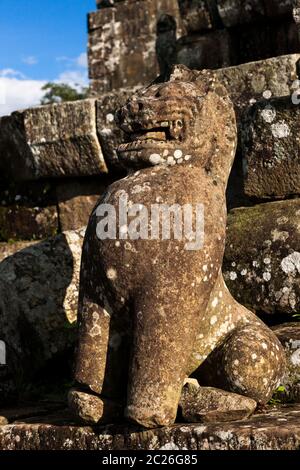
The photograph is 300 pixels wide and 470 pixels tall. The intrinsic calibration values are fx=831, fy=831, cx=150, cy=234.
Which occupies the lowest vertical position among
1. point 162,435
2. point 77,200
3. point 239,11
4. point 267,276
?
point 162,435

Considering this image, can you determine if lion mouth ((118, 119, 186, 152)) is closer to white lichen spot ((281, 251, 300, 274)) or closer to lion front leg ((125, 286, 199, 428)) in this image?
lion front leg ((125, 286, 199, 428))

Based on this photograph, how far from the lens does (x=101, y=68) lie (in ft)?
36.1

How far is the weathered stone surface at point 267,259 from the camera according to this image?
4.63 m

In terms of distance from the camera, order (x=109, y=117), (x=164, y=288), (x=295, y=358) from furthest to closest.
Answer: (x=109, y=117), (x=295, y=358), (x=164, y=288)

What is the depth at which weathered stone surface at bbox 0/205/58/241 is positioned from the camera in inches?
251

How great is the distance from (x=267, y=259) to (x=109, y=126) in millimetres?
1843

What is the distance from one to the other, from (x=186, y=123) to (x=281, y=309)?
4.50ft

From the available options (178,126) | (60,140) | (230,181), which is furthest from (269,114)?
(60,140)

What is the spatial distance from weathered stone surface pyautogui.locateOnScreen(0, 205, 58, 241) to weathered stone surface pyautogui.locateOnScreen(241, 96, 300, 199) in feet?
6.10

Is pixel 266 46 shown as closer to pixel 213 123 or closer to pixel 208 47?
pixel 208 47

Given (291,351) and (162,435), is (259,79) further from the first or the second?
(162,435)

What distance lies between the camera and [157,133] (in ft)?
12.6

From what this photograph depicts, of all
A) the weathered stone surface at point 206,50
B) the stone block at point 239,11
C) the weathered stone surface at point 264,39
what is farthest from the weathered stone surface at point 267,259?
the weathered stone surface at point 206,50

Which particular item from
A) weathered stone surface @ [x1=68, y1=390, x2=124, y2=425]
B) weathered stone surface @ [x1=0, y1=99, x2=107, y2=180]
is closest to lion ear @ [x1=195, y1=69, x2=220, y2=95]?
weathered stone surface @ [x1=68, y1=390, x2=124, y2=425]
